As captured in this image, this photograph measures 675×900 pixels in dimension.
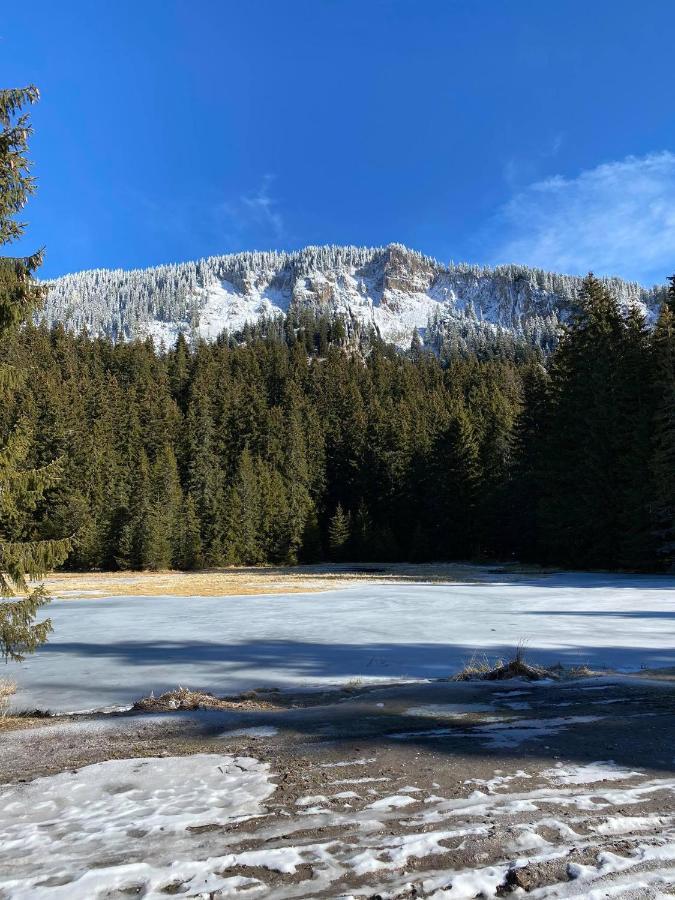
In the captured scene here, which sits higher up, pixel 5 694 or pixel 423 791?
pixel 423 791

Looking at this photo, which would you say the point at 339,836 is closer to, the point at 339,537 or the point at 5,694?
the point at 5,694

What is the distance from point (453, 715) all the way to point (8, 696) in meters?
5.63

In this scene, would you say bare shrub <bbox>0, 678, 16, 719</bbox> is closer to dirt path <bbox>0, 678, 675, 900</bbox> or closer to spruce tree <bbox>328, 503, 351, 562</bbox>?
dirt path <bbox>0, 678, 675, 900</bbox>

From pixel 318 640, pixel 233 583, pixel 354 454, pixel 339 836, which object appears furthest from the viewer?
pixel 354 454

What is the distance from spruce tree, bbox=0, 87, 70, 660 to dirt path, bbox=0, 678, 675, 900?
1774 millimetres

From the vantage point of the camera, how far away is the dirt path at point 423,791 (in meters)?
2.64

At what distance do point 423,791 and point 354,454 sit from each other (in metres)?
67.8

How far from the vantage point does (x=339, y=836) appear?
3113 mm

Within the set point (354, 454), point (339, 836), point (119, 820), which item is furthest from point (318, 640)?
point (354, 454)

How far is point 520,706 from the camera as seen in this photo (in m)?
5.94

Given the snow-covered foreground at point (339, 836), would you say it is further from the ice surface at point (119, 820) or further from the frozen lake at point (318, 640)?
the frozen lake at point (318, 640)

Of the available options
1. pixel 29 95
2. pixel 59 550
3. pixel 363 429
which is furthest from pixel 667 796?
pixel 363 429

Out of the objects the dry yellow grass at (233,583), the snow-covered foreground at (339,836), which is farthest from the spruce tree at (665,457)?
the snow-covered foreground at (339,836)

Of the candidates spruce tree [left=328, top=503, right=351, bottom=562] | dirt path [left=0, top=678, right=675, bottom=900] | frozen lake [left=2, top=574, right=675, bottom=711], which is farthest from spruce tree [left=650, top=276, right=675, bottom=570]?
spruce tree [left=328, top=503, right=351, bottom=562]
